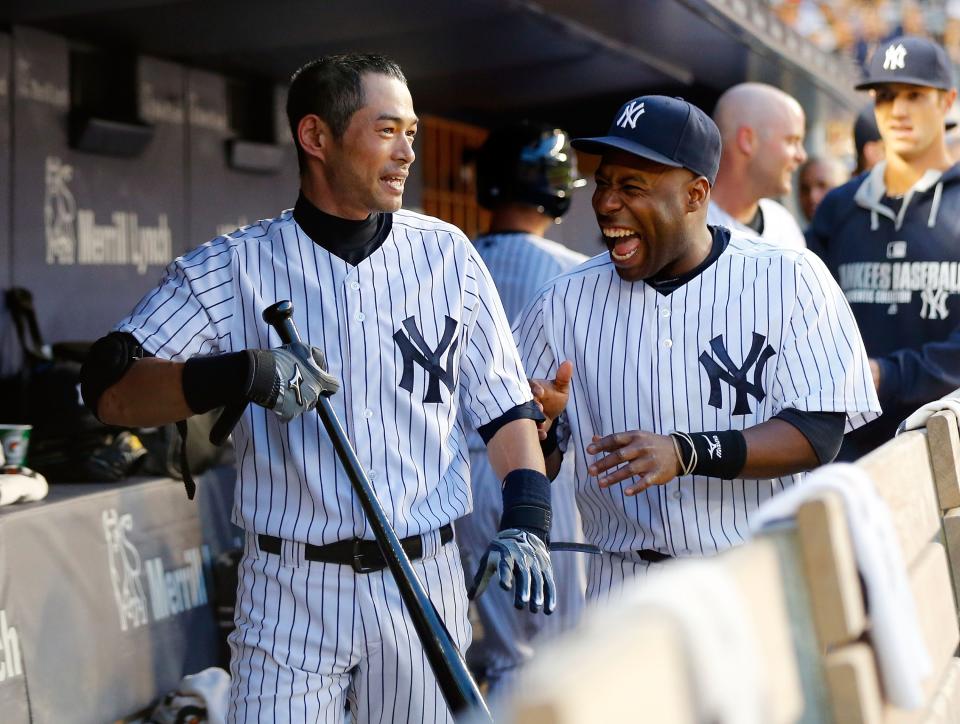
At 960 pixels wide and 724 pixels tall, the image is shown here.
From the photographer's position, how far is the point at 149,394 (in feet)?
8.38

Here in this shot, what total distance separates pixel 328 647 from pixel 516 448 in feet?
1.74

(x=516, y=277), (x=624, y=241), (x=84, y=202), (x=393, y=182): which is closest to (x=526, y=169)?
(x=516, y=277)

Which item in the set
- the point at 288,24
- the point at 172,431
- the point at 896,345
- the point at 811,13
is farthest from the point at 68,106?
the point at 811,13

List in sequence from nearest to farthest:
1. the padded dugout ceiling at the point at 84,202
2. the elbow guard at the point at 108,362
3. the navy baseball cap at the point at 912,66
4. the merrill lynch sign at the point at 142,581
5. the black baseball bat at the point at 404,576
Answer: the black baseball bat at the point at 404,576
the elbow guard at the point at 108,362
the merrill lynch sign at the point at 142,581
the navy baseball cap at the point at 912,66
the padded dugout ceiling at the point at 84,202

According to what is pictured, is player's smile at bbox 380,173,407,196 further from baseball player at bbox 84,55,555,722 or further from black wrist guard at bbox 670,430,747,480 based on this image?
black wrist guard at bbox 670,430,747,480

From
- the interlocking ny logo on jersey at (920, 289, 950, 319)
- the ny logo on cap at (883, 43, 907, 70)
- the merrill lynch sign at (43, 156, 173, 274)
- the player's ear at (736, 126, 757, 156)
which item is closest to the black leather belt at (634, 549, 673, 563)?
the interlocking ny logo on jersey at (920, 289, 950, 319)

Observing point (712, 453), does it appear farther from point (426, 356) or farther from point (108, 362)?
point (108, 362)

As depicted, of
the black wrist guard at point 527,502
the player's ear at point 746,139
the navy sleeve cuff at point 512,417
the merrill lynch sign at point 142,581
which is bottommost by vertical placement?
the merrill lynch sign at point 142,581

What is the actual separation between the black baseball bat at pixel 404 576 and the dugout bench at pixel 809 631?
556mm

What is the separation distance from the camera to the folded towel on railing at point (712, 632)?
1218 mm

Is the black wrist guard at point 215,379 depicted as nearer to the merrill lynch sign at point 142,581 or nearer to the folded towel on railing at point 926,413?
the folded towel on railing at point 926,413

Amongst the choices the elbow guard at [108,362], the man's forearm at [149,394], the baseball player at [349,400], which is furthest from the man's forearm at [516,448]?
the elbow guard at [108,362]

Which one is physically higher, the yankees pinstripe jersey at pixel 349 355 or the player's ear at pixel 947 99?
the player's ear at pixel 947 99

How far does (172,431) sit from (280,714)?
2.23 meters
